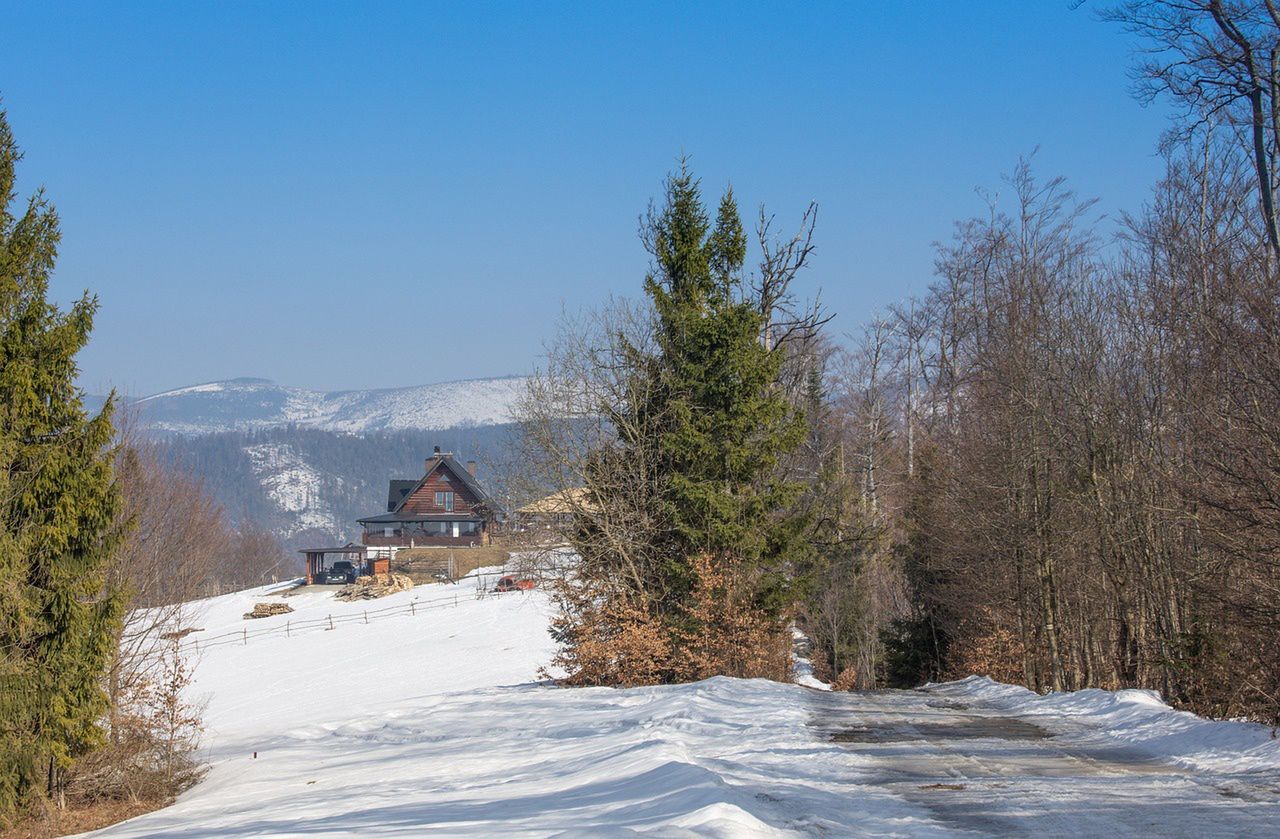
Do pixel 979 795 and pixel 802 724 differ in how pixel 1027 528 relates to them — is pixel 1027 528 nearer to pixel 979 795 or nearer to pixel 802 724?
pixel 802 724

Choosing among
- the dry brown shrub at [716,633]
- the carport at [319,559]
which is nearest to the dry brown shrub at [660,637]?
the dry brown shrub at [716,633]

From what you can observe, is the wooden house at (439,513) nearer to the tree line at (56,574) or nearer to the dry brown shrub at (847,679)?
the dry brown shrub at (847,679)

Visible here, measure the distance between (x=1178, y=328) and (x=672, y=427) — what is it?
11139 millimetres

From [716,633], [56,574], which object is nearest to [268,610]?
[716,633]

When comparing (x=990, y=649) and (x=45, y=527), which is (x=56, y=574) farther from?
(x=990, y=649)

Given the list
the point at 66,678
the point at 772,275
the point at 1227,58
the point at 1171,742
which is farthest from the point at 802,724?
the point at 772,275

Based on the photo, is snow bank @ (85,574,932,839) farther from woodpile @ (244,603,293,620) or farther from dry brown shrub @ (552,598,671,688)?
woodpile @ (244,603,293,620)

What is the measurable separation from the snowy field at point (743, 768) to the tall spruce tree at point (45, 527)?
214 centimetres

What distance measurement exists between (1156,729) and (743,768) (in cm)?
518

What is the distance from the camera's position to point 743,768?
11.0m

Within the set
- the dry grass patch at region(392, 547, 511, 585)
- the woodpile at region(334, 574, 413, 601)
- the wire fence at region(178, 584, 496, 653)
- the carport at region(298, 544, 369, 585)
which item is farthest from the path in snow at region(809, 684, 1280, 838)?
the carport at region(298, 544, 369, 585)

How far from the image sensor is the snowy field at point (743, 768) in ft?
28.0

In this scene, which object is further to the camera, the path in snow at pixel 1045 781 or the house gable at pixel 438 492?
the house gable at pixel 438 492

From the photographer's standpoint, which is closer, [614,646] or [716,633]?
[614,646]
